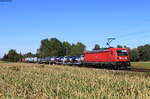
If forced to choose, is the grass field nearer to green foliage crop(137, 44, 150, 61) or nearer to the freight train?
the freight train

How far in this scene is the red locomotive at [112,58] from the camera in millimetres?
38566

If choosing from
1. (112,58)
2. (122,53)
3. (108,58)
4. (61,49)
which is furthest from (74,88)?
(61,49)

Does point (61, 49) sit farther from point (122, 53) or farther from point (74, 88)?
point (74, 88)

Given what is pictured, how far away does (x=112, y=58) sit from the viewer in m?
39.4

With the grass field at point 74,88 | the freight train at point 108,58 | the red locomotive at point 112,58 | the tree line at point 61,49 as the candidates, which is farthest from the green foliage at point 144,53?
the grass field at point 74,88

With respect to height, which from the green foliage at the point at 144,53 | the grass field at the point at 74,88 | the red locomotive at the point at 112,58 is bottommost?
the grass field at the point at 74,88

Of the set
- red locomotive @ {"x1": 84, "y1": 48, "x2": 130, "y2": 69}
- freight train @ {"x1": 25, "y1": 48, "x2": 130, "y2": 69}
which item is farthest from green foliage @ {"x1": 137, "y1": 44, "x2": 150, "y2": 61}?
red locomotive @ {"x1": 84, "y1": 48, "x2": 130, "y2": 69}

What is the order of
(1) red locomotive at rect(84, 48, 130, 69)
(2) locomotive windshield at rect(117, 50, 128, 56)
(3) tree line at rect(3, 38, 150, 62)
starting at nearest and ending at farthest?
(1) red locomotive at rect(84, 48, 130, 69) < (2) locomotive windshield at rect(117, 50, 128, 56) < (3) tree line at rect(3, 38, 150, 62)

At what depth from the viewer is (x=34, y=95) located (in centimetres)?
971

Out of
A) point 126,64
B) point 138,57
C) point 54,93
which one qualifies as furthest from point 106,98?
point 138,57

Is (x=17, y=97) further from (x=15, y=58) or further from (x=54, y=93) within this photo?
(x=15, y=58)

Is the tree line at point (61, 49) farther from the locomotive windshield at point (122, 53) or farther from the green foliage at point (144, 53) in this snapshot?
the locomotive windshield at point (122, 53)

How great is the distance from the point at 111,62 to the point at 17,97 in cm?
3109

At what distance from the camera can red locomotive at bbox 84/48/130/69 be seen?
3857 cm
